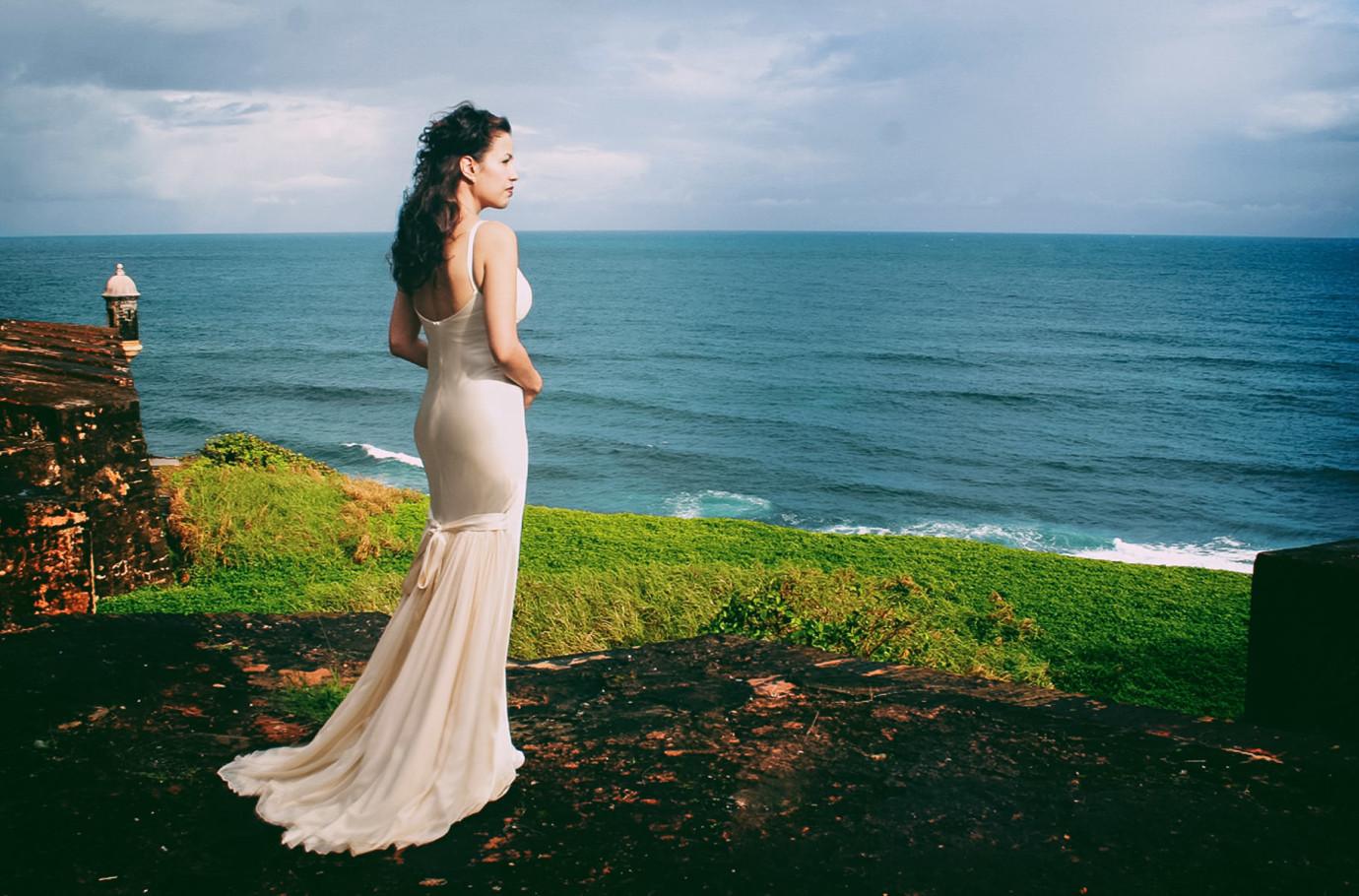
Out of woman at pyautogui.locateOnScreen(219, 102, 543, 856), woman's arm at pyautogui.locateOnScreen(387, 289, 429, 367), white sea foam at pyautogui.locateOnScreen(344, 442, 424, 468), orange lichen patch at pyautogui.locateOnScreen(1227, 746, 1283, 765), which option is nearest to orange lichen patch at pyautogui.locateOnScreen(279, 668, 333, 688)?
woman at pyautogui.locateOnScreen(219, 102, 543, 856)

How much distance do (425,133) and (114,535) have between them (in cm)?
655

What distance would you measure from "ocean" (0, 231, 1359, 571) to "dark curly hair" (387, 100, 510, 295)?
62.2 ft

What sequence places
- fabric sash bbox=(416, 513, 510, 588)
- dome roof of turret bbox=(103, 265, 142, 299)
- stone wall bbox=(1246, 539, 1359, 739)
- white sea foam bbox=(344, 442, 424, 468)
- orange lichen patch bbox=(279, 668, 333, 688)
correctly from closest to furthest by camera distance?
fabric sash bbox=(416, 513, 510, 588), orange lichen patch bbox=(279, 668, 333, 688), stone wall bbox=(1246, 539, 1359, 739), dome roof of turret bbox=(103, 265, 142, 299), white sea foam bbox=(344, 442, 424, 468)

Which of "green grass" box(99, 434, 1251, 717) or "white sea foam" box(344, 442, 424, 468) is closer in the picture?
"green grass" box(99, 434, 1251, 717)

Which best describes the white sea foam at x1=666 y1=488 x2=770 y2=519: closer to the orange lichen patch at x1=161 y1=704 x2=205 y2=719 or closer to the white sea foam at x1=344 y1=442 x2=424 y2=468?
the white sea foam at x1=344 y1=442 x2=424 y2=468

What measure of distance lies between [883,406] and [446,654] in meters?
35.1

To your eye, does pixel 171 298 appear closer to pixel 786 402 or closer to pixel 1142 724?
pixel 786 402

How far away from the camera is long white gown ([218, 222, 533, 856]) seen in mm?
3367

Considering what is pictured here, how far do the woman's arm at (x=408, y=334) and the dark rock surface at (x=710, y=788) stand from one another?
183 centimetres

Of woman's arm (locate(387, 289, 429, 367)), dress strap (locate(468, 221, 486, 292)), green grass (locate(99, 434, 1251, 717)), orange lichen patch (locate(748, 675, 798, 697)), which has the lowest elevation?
green grass (locate(99, 434, 1251, 717))

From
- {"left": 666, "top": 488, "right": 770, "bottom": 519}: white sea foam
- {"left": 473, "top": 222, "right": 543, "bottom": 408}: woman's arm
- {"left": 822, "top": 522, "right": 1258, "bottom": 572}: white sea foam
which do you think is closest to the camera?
{"left": 473, "top": 222, "right": 543, "bottom": 408}: woman's arm

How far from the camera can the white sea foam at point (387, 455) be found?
93.1 ft

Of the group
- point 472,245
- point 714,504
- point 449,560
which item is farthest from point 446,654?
point 714,504

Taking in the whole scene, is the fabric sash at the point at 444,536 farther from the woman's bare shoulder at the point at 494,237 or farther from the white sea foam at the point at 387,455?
the white sea foam at the point at 387,455
